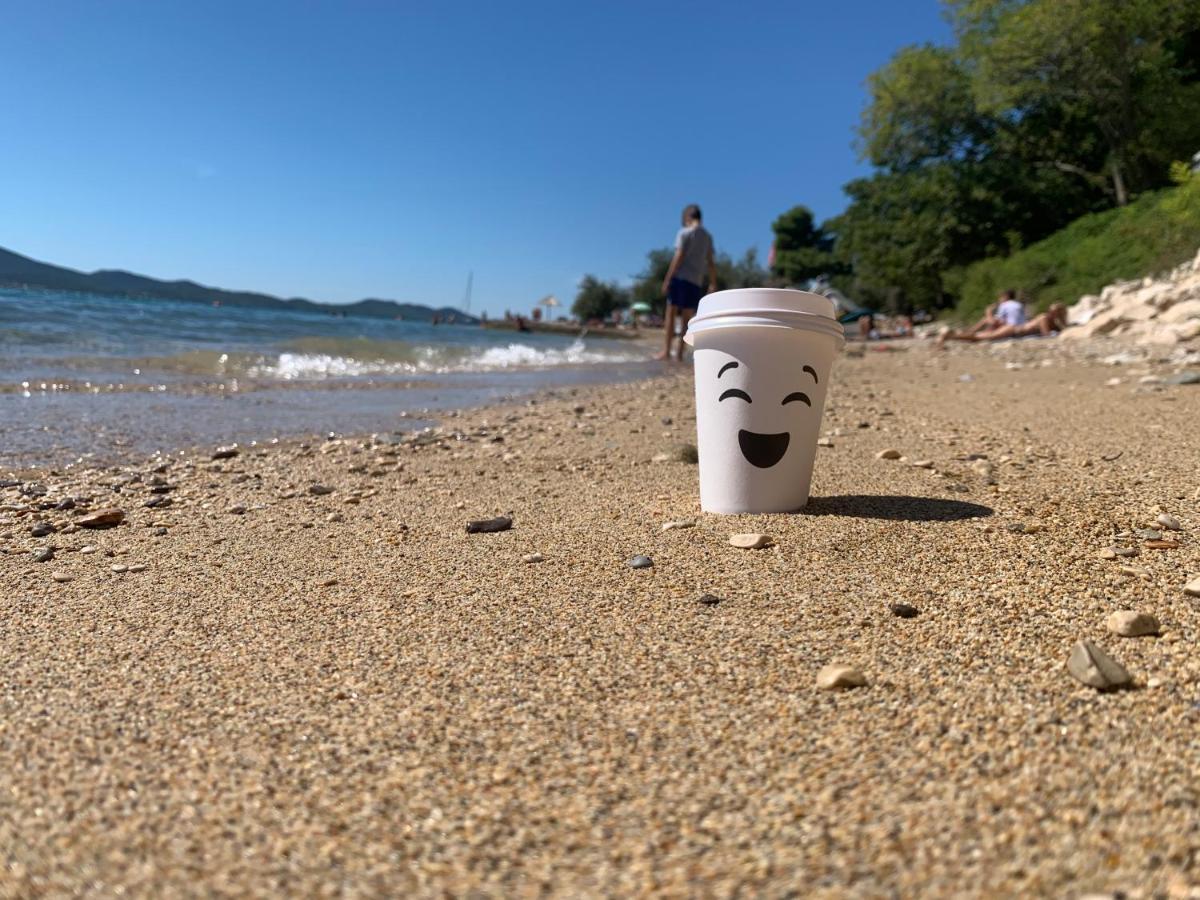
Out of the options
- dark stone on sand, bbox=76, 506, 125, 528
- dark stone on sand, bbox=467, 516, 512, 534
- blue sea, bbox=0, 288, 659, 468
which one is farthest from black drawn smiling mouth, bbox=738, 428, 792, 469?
blue sea, bbox=0, 288, 659, 468

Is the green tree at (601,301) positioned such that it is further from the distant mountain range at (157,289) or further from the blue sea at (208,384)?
the blue sea at (208,384)

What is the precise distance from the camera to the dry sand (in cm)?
116

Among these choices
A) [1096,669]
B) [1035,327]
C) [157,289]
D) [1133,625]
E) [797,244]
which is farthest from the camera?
[157,289]

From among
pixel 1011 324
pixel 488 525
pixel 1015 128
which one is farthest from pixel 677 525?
pixel 1015 128

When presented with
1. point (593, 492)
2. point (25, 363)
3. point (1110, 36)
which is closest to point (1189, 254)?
point (1110, 36)

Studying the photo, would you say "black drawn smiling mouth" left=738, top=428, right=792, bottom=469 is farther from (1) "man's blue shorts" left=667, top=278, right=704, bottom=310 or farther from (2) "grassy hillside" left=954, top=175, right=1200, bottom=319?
(2) "grassy hillside" left=954, top=175, right=1200, bottom=319

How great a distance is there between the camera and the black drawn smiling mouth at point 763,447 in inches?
113

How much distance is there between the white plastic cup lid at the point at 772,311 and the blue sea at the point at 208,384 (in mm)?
3900

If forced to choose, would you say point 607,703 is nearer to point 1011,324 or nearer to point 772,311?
point 772,311

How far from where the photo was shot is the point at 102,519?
329 centimetres

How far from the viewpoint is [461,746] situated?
1.48m

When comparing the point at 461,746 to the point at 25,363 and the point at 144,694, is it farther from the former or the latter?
the point at 25,363

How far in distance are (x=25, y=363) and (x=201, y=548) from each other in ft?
31.3

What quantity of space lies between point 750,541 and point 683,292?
845cm
